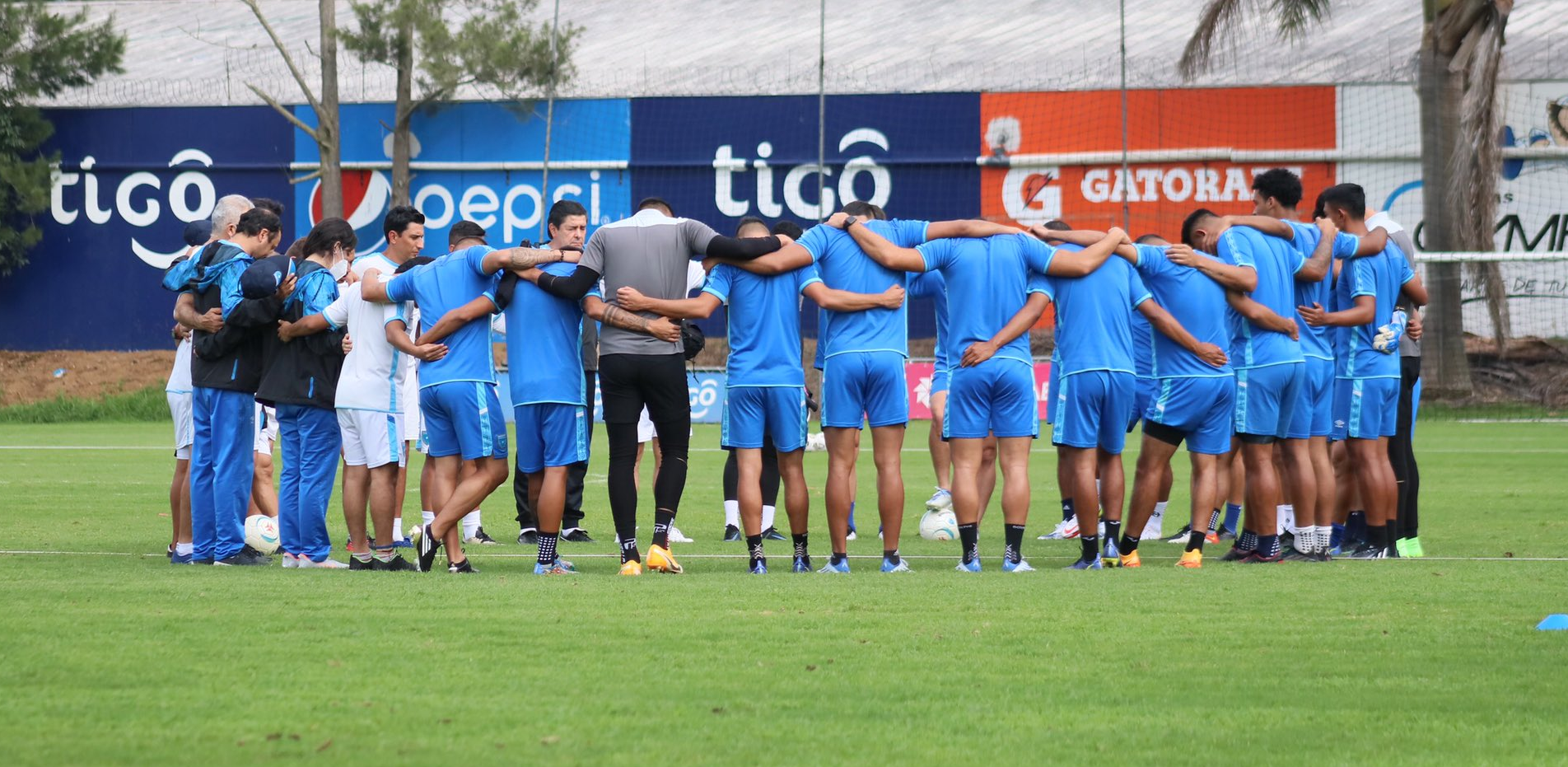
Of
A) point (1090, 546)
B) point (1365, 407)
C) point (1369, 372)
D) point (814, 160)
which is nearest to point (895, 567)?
point (1090, 546)

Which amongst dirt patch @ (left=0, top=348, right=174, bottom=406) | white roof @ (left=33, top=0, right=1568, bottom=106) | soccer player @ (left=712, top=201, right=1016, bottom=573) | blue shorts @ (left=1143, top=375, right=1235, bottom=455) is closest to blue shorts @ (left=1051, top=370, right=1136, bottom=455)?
blue shorts @ (left=1143, top=375, right=1235, bottom=455)

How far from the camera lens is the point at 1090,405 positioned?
9180 mm

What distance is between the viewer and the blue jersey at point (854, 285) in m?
8.97

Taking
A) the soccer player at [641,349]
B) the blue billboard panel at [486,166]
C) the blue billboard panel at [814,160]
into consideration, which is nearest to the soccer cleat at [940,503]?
the soccer player at [641,349]

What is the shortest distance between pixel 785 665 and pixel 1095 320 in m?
3.89

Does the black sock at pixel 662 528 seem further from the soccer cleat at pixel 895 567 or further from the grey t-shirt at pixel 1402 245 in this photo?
the grey t-shirt at pixel 1402 245

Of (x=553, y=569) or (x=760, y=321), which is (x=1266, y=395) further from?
(x=553, y=569)

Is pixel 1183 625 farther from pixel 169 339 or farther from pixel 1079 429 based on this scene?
pixel 169 339

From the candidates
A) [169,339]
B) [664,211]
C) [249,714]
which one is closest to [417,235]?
[664,211]

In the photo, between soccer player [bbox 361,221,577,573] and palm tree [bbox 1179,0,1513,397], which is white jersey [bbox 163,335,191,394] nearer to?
soccer player [bbox 361,221,577,573]

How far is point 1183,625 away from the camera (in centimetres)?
680

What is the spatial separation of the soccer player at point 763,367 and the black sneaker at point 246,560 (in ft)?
9.29

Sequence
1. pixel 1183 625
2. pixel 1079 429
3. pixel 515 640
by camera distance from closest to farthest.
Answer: pixel 515 640 → pixel 1183 625 → pixel 1079 429

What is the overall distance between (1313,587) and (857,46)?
2747cm
